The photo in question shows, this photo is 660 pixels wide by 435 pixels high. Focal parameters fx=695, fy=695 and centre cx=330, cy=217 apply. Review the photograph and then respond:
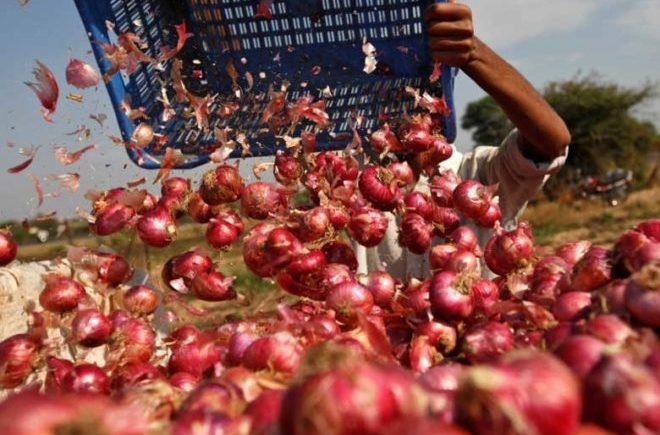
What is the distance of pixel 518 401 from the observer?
67 cm

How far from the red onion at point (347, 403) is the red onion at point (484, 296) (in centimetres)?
80

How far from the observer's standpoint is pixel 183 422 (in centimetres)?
79

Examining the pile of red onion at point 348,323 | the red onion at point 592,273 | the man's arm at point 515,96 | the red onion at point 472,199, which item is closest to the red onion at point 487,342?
the pile of red onion at point 348,323

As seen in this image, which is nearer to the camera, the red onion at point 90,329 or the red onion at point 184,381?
the red onion at point 184,381

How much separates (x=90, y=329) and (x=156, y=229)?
40 cm

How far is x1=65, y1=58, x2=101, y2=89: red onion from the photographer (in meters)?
1.99

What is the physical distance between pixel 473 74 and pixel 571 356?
1475mm

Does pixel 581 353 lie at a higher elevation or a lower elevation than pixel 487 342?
higher

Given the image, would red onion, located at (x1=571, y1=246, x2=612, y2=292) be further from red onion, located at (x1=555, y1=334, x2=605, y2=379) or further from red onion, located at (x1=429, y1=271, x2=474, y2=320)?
red onion, located at (x1=555, y1=334, x2=605, y2=379)

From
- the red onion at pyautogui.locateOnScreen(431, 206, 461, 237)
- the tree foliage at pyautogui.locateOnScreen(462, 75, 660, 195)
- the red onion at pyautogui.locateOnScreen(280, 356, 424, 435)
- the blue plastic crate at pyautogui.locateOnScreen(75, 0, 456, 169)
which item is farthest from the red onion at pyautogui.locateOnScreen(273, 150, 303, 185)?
the tree foliage at pyautogui.locateOnScreen(462, 75, 660, 195)

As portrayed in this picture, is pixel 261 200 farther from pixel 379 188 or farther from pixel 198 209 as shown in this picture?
pixel 379 188

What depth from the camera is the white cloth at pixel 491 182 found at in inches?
92.5

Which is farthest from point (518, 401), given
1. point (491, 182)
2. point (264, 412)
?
point (491, 182)

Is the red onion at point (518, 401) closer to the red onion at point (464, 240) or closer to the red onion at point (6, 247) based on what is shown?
the red onion at point (464, 240)
